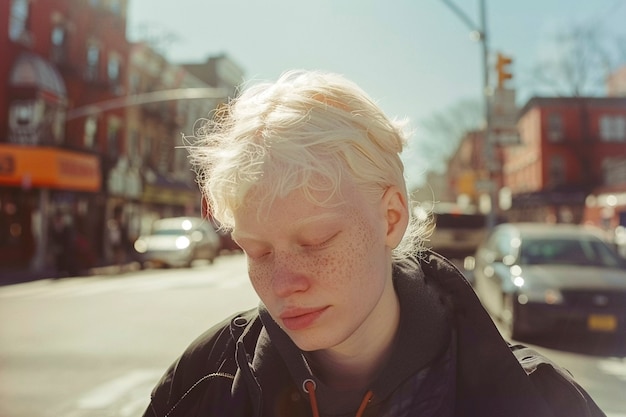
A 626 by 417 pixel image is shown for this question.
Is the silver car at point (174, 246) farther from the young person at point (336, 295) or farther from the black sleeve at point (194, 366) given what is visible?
the young person at point (336, 295)

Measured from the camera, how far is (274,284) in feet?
4.39

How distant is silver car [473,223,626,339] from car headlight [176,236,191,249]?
56.9 ft

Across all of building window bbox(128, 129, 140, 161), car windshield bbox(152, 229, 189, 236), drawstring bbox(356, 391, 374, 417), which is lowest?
car windshield bbox(152, 229, 189, 236)

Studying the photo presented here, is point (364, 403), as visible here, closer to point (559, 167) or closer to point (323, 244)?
point (323, 244)

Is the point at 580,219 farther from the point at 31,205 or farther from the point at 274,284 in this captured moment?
the point at 274,284

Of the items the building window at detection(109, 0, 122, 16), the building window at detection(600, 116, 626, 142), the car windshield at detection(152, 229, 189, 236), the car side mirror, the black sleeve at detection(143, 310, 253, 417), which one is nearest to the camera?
the black sleeve at detection(143, 310, 253, 417)

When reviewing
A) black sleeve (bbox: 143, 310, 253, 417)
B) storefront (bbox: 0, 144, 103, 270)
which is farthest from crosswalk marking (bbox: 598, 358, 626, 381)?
storefront (bbox: 0, 144, 103, 270)

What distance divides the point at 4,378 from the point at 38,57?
69.7 ft

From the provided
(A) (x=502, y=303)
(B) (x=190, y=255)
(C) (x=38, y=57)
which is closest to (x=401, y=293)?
(A) (x=502, y=303)

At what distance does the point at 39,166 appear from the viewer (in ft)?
78.7

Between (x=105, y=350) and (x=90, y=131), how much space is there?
24372mm

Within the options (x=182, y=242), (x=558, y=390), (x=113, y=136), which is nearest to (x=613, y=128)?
(x=113, y=136)

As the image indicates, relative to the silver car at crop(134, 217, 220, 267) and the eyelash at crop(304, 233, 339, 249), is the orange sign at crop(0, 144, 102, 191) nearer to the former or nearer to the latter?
the silver car at crop(134, 217, 220, 267)

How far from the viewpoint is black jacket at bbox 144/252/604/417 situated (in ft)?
4.33
